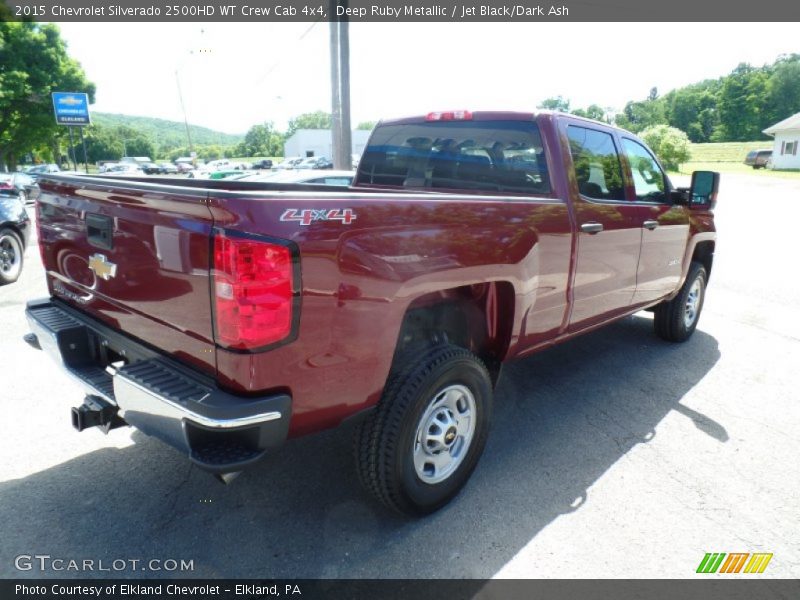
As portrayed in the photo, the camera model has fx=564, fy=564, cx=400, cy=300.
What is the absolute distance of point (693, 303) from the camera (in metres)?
5.81

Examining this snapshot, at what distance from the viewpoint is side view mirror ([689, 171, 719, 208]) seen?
4.86m

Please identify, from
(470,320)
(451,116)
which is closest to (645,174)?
(451,116)

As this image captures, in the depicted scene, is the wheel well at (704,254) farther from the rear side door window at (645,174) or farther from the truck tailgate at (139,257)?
the truck tailgate at (139,257)

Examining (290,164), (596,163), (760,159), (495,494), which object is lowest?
(495,494)

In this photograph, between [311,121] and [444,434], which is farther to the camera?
[311,121]

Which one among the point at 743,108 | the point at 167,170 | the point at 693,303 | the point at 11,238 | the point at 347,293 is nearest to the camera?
the point at 347,293

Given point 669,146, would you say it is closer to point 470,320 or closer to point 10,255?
point 10,255

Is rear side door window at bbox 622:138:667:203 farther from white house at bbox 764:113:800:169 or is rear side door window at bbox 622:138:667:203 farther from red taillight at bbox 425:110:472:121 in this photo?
white house at bbox 764:113:800:169

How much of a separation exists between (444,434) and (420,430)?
0.16 metres

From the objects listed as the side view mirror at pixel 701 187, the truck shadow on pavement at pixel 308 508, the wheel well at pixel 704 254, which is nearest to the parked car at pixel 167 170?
the wheel well at pixel 704 254

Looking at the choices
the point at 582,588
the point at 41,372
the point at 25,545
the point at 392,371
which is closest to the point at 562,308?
the point at 392,371

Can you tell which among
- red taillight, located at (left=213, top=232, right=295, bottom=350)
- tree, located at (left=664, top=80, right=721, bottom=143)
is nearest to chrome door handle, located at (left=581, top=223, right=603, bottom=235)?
red taillight, located at (left=213, top=232, right=295, bottom=350)

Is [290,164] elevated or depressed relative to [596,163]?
depressed

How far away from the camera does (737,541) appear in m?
2.76
